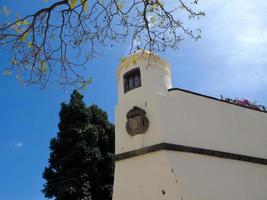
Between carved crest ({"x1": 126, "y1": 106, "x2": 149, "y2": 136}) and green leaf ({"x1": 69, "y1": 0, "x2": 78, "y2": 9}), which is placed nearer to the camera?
green leaf ({"x1": 69, "y1": 0, "x2": 78, "y2": 9})

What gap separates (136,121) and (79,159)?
14.4ft

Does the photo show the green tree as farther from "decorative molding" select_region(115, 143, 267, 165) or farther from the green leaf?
the green leaf

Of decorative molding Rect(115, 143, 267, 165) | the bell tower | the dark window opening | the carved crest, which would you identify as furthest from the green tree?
the carved crest

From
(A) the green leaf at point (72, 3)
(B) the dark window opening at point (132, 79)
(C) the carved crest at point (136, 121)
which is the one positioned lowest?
(C) the carved crest at point (136, 121)

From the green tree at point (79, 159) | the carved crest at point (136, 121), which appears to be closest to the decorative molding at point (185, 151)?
the carved crest at point (136, 121)

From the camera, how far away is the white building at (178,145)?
Answer: 7996mm

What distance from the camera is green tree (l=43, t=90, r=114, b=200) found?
11484mm

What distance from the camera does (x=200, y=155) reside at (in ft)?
28.0

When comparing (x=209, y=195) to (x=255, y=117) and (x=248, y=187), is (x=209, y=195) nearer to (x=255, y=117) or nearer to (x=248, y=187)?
(x=248, y=187)

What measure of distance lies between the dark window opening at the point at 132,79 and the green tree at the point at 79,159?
12.6ft

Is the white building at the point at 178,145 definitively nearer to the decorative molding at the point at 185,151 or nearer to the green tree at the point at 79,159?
the decorative molding at the point at 185,151

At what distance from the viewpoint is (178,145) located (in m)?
8.28

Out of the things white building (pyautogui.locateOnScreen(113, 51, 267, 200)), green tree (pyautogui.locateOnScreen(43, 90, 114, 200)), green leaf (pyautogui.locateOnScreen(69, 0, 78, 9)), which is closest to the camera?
green leaf (pyautogui.locateOnScreen(69, 0, 78, 9))

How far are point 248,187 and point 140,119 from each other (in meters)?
3.69
